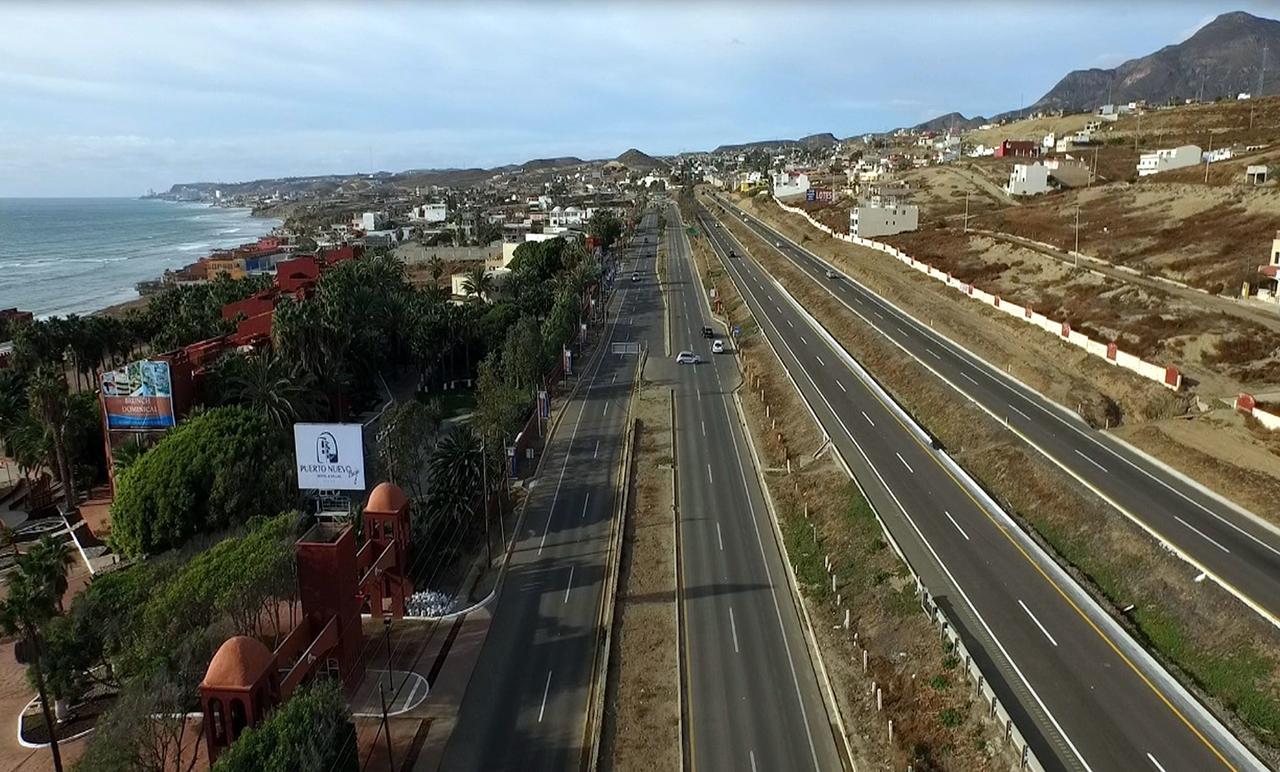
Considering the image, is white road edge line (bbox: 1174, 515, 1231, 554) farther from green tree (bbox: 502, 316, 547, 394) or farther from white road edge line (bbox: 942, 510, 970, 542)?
green tree (bbox: 502, 316, 547, 394)

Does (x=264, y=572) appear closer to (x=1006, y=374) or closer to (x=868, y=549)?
(x=868, y=549)

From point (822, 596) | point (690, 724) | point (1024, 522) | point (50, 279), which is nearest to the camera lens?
point (690, 724)

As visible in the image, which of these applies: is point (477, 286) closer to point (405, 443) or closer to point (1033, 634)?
point (405, 443)

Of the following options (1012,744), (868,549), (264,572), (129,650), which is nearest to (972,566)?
(868,549)

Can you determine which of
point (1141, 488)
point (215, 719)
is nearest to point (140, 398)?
point (215, 719)

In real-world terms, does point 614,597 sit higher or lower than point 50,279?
lower

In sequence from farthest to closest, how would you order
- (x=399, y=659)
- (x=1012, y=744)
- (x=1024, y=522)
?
(x=1024, y=522)
(x=399, y=659)
(x=1012, y=744)
